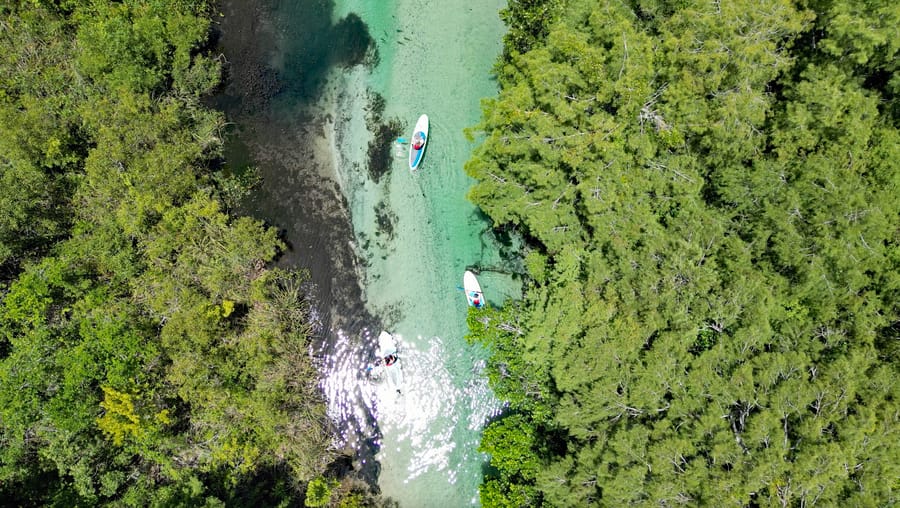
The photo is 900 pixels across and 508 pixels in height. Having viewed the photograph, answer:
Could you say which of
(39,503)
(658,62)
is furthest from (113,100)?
(658,62)

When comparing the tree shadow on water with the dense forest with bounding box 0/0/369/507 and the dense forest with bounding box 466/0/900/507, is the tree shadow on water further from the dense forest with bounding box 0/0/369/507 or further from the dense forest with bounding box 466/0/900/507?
the dense forest with bounding box 466/0/900/507

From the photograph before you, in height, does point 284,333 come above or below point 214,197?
below

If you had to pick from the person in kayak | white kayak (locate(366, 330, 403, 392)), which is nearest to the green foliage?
white kayak (locate(366, 330, 403, 392))

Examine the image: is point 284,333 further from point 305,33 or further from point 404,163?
point 305,33

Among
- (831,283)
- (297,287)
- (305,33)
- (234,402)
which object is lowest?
(831,283)

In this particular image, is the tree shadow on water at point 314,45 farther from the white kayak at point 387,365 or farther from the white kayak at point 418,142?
the white kayak at point 387,365

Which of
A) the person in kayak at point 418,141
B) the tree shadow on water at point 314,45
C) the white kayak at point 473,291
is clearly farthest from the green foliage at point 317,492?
the tree shadow on water at point 314,45
